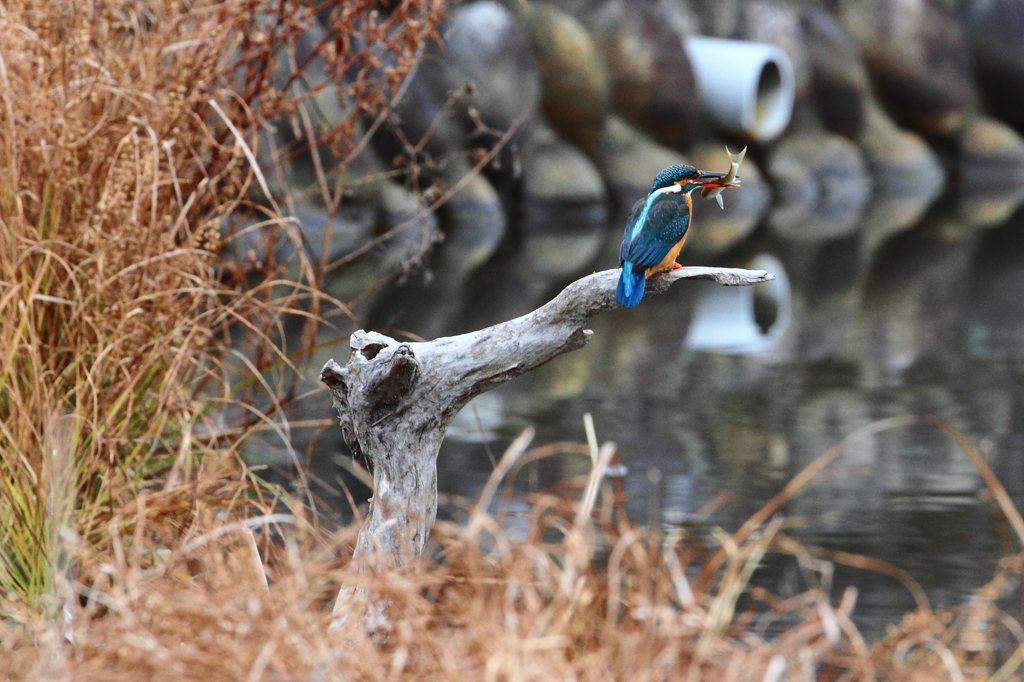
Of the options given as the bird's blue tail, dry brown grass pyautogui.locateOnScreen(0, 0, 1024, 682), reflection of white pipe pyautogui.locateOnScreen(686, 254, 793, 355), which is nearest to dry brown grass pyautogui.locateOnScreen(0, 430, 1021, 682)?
dry brown grass pyautogui.locateOnScreen(0, 0, 1024, 682)

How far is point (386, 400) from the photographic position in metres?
1.63

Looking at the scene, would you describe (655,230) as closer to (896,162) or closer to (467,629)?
(467,629)

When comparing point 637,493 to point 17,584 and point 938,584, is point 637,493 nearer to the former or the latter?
point 938,584

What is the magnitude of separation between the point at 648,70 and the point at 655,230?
8282 mm

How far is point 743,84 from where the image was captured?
9.48 metres

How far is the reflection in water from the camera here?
299 cm

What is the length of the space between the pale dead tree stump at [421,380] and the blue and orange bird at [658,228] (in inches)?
1.4

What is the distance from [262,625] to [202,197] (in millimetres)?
1367

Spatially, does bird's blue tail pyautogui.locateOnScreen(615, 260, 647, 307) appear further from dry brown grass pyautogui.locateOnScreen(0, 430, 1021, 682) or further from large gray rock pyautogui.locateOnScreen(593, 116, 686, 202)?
Result: large gray rock pyautogui.locateOnScreen(593, 116, 686, 202)

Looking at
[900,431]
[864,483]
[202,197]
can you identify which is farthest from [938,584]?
[202,197]

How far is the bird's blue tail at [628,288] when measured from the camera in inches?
59.8

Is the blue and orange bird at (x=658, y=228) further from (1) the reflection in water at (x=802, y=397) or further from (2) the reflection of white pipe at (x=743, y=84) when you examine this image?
(2) the reflection of white pipe at (x=743, y=84)

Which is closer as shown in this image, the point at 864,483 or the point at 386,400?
the point at 386,400

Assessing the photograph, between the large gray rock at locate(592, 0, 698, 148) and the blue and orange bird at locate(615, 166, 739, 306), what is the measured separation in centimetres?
813
